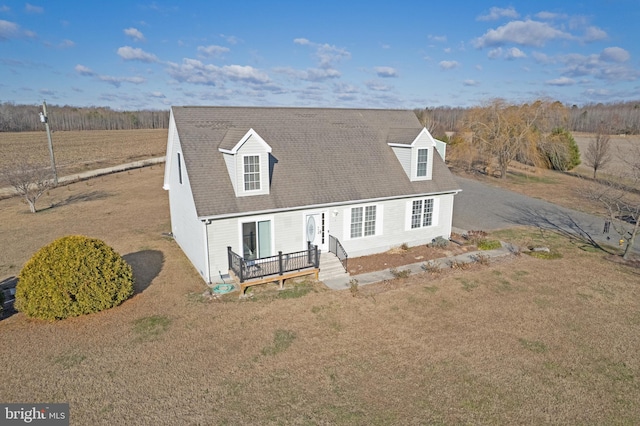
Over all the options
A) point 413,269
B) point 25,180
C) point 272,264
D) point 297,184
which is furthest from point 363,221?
point 25,180

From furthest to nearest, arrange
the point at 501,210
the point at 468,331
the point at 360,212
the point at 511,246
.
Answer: the point at 501,210 → the point at 511,246 → the point at 360,212 → the point at 468,331

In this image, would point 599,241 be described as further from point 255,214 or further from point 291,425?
point 291,425

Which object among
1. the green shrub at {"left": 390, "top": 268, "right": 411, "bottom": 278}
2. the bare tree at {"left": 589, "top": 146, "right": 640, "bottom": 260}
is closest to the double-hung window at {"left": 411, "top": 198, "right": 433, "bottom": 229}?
the green shrub at {"left": 390, "top": 268, "right": 411, "bottom": 278}

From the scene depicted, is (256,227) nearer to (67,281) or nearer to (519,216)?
(67,281)

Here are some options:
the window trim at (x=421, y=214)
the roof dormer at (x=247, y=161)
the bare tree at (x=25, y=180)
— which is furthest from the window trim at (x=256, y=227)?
the bare tree at (x=25, y=180)

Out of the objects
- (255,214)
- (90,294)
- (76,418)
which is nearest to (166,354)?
(76,418)

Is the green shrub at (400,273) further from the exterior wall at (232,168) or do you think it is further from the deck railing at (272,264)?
the exterior wall at (232,168)
